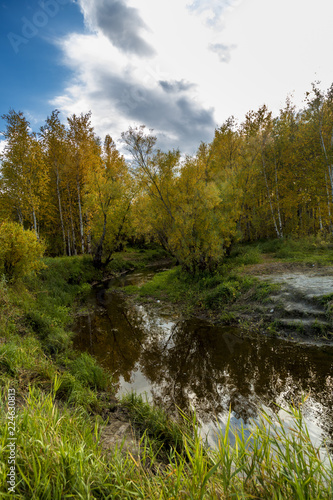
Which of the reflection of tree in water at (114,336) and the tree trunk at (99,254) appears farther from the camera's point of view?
the tree trunk at (99,254)

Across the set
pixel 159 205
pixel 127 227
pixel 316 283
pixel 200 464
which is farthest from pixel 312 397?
pixel 127 227

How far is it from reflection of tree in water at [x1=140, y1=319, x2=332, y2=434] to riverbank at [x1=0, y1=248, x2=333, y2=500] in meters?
0.73

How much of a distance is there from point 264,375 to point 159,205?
38.2 ft

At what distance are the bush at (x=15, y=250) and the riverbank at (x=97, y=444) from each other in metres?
0.72

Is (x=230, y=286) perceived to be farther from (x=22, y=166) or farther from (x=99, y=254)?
(x=22, y=166)

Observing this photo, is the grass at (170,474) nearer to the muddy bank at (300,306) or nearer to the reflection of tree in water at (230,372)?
the reflection of tree in water at (230,372)

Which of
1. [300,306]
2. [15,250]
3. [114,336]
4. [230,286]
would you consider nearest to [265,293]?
[300,306]

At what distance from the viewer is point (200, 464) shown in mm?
1989

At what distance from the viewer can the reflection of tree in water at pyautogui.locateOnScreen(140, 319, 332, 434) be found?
5.14m

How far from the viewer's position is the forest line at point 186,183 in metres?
14.4

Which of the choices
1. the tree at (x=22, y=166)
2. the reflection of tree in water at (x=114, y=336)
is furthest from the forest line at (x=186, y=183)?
the reflection of tree in water at (x=114, y=336)

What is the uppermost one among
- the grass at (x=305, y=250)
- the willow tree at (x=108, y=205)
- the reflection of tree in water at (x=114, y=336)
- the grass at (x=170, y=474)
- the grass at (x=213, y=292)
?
the willow tree at (x=108, y=205)

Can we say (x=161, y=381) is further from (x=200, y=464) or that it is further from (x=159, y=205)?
(x=159, y=205)

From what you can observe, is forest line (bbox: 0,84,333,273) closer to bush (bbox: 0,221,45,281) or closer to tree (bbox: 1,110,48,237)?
tree (bbox: 1,110,48,237)
